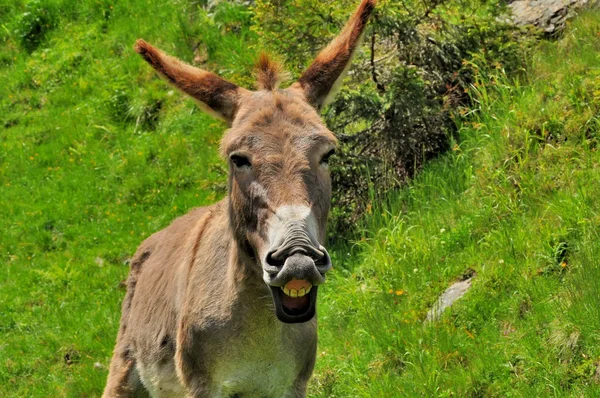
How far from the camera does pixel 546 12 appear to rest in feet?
31.6

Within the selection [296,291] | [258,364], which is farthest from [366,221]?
[296,291]

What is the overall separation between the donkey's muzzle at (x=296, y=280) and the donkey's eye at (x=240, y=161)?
688 millimetres

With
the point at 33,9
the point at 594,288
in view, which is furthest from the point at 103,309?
the point at 33,9

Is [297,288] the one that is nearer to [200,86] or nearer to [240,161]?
[240,161]

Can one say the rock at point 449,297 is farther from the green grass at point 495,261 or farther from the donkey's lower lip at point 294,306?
the donkey's lower lip at point 294,306

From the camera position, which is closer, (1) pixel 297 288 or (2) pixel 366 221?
(1) pixel 297 288

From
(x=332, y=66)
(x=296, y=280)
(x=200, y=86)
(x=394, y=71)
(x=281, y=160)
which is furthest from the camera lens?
(x=394, y=71)

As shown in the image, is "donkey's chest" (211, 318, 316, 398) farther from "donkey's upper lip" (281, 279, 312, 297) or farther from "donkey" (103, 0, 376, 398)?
"donkey's upper lip" (281, 279, 312, 297)

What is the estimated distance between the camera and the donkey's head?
4.10 meters

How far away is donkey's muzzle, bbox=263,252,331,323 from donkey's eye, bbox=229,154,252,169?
69 centimetres

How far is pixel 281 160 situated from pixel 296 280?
71 cm

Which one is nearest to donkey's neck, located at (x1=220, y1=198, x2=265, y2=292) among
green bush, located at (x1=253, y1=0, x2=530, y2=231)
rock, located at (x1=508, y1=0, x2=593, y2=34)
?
green bush, located at (x1=253, y1=0, x2=530, y2=231)

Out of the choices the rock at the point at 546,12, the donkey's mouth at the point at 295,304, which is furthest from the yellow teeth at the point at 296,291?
the rock at the point at 546,12

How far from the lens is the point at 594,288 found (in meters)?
5.80
